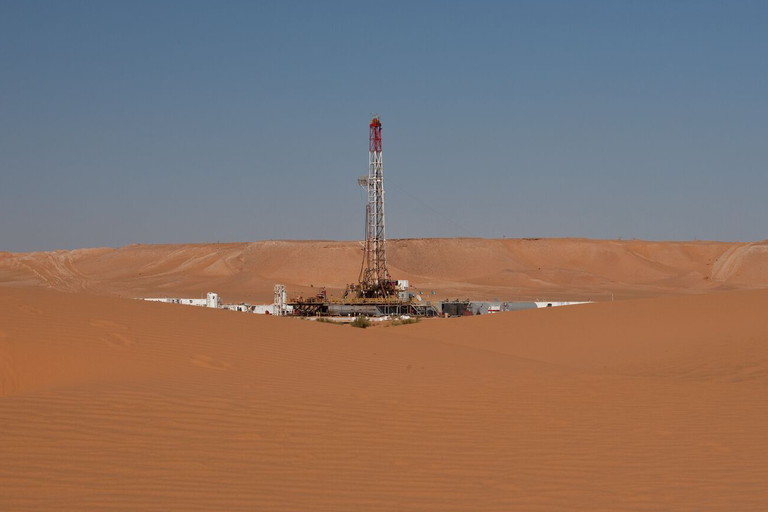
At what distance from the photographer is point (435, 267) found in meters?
96.1

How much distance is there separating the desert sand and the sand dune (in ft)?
172

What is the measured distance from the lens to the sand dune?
7588cm

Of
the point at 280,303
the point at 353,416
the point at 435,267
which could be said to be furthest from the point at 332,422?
the point at 435,267

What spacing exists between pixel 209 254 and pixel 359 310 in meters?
66.8

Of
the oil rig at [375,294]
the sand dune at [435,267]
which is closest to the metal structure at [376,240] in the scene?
the oil rig at [375,294]

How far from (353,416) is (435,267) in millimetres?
88316

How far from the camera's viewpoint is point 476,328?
846 inches

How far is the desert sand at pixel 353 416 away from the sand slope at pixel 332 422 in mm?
29

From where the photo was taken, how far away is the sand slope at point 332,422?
18.2 ft

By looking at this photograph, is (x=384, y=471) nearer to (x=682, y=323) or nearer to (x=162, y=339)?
(x=162, y=339)

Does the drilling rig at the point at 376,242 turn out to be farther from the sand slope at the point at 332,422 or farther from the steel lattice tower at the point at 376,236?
the sand slope at the point at 332,422

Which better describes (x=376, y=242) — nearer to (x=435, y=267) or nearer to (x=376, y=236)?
(x=376, y=236)

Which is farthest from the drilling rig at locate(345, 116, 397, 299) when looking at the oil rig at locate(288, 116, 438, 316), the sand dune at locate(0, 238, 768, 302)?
the sand dune at locate(0, 238, 768, 302)

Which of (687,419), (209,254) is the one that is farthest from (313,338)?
(209,254)
